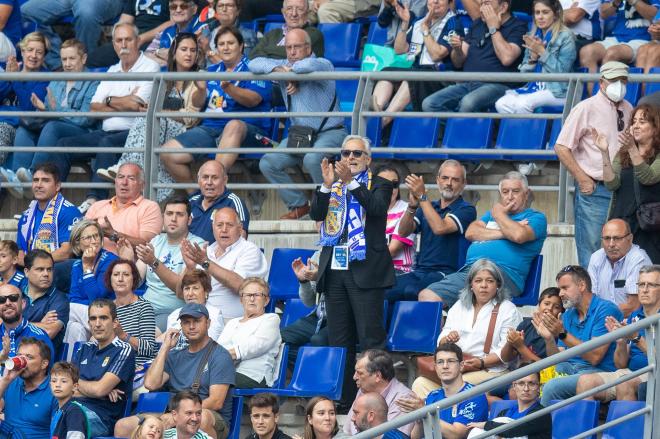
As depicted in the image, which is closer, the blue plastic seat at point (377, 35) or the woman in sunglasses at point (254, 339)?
the woman in sunglasses at point (254, 339)

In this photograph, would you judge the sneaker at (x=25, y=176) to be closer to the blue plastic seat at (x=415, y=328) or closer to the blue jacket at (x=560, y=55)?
the blue plastic seat at (x=415, y=328)

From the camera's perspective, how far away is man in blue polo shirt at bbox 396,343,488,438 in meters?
10.7

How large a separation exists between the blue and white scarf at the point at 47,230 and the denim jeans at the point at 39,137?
1.28 meters

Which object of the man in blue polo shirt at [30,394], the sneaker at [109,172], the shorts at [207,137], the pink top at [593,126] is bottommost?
the man in blue polo shirt at [30,394]

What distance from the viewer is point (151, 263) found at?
42.0ft

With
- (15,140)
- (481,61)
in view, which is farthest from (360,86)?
(15,140)

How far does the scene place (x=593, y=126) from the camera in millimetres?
12484

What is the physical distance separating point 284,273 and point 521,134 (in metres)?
2.23

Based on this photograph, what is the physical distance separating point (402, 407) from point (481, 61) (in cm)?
447

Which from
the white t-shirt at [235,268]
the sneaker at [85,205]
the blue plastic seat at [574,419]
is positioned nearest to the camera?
the blue plastic seat at [574,419]

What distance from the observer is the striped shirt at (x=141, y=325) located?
12133 mm

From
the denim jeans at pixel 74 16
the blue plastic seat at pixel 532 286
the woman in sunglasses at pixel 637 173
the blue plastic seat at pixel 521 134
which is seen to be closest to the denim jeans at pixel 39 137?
the denim jeans at pixel 74 16

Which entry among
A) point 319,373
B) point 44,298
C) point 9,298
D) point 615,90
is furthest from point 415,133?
point 9,298

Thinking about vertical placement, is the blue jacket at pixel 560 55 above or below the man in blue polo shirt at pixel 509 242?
above
